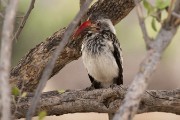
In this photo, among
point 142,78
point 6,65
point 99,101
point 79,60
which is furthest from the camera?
point 79,60

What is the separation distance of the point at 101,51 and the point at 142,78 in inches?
117

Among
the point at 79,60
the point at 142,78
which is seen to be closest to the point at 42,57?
the point at 142,78

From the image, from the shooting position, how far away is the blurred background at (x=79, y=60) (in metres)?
12.3

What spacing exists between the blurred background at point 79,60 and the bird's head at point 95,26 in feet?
21.8

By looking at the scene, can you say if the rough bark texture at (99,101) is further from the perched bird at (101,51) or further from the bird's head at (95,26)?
the perched bird at (101,51)

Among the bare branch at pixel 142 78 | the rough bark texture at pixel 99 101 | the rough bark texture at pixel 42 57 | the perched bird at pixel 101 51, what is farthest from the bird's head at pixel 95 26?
the bare branch at pixel 142 78

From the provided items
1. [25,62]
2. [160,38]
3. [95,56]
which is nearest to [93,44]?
[95,56]

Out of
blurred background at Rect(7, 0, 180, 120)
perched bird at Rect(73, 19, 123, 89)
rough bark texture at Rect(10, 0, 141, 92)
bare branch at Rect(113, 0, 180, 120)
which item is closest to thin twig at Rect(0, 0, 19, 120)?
bare branch at Rect(113, 0, 180, 120)

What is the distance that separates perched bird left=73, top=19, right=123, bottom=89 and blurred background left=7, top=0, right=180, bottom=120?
6.68 m

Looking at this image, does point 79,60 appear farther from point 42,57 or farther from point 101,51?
point 42,57

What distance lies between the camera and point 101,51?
4.75m

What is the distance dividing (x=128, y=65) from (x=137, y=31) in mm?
905

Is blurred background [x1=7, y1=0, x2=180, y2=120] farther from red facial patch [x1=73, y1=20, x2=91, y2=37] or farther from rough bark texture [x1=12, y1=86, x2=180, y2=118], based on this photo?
rough bark texture [x1=12, y1=86, x2=180, y2=118]

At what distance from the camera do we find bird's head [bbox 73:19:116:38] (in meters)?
4.37
